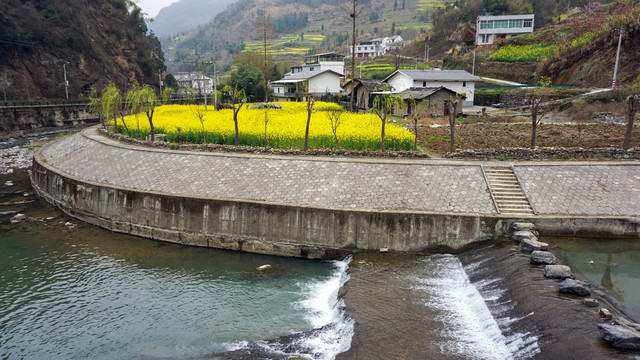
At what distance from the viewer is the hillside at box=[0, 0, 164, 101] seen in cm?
5750

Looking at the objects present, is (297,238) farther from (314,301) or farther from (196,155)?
(196,155)

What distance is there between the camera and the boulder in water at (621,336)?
8766 millimetres

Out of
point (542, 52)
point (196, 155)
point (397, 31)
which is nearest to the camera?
point (196, 155)

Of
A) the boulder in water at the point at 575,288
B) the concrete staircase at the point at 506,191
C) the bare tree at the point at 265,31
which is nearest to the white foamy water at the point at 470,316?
the boulder in water at the point at 575,288

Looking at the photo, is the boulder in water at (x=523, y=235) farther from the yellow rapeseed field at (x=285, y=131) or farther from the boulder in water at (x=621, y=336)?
the yellow rapeseed field at (x=285, y=131)

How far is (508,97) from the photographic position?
1811 inches

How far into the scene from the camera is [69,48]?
220 feet

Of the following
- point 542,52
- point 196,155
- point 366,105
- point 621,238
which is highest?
point 542,52

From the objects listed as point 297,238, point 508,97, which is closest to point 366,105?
point 508,97

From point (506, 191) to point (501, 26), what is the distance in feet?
237

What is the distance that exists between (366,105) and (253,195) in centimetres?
2965

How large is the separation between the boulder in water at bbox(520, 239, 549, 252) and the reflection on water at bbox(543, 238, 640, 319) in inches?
40.4

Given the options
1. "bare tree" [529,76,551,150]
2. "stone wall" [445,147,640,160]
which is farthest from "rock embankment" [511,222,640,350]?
"bare tree" [529,76,551,150]

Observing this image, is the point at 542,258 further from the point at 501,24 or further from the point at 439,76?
the point at 501,24
